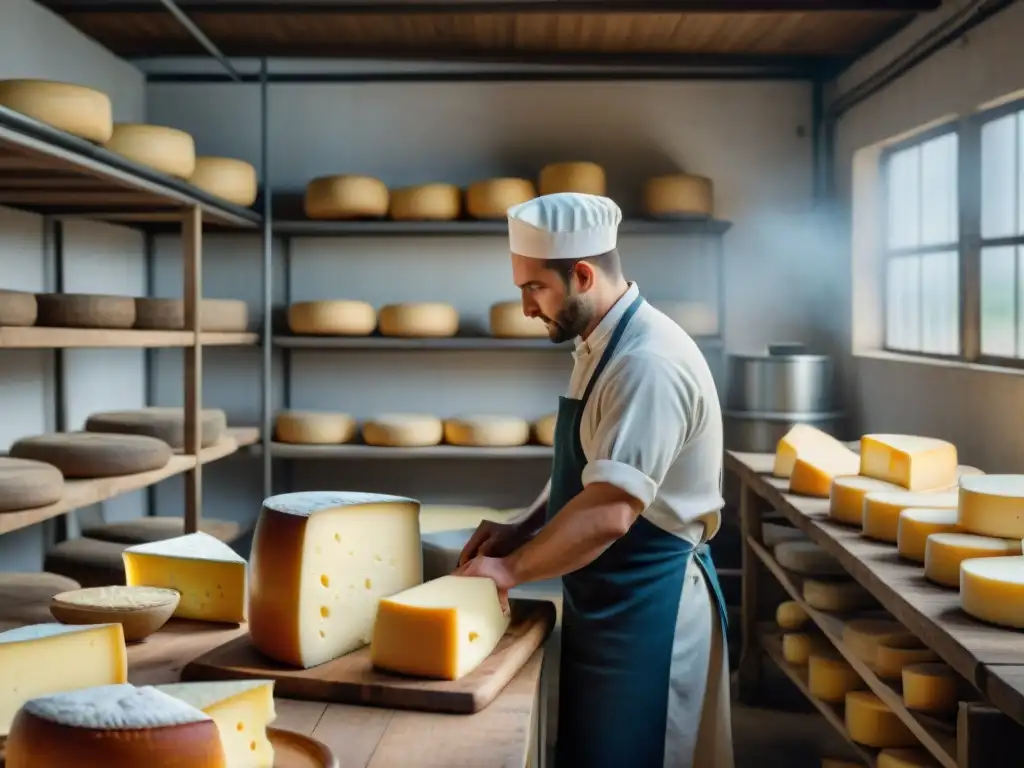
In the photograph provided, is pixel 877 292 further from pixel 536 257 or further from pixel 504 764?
pixel 504 764

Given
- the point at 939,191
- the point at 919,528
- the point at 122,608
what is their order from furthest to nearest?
the point at 939,191 → the point at 919,528 → the point at 122,608

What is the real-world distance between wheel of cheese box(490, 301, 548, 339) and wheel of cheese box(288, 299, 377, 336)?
0.51 meters

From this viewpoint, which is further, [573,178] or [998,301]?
[573,178]


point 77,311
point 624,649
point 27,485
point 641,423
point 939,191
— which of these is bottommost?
point 624,649

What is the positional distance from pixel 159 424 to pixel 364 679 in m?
2.27

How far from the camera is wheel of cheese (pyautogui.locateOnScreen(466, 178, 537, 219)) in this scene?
426 centimetres

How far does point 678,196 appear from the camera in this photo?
4340 millimetres

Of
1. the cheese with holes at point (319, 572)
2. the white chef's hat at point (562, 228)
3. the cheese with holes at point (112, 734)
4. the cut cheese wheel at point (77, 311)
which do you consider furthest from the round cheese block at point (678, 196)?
the cheese with holes at point (112, 734)

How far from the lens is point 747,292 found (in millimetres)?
4734

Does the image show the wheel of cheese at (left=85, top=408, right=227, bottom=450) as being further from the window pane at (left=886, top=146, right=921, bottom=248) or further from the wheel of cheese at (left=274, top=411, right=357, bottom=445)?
the window pane at (left=886, top=146, right=921, bottom=248)

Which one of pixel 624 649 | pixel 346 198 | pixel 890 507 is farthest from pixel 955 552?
pixel 346 198

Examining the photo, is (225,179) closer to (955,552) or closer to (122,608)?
(122,608)

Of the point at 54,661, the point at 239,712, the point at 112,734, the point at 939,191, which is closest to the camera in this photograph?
the point at 112,734

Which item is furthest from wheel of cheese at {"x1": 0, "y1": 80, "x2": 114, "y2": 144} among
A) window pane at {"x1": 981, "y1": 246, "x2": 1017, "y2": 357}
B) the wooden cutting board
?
window pane at {"x1": 981, "y1": 246, "x2": 1017, "y2": 357}
